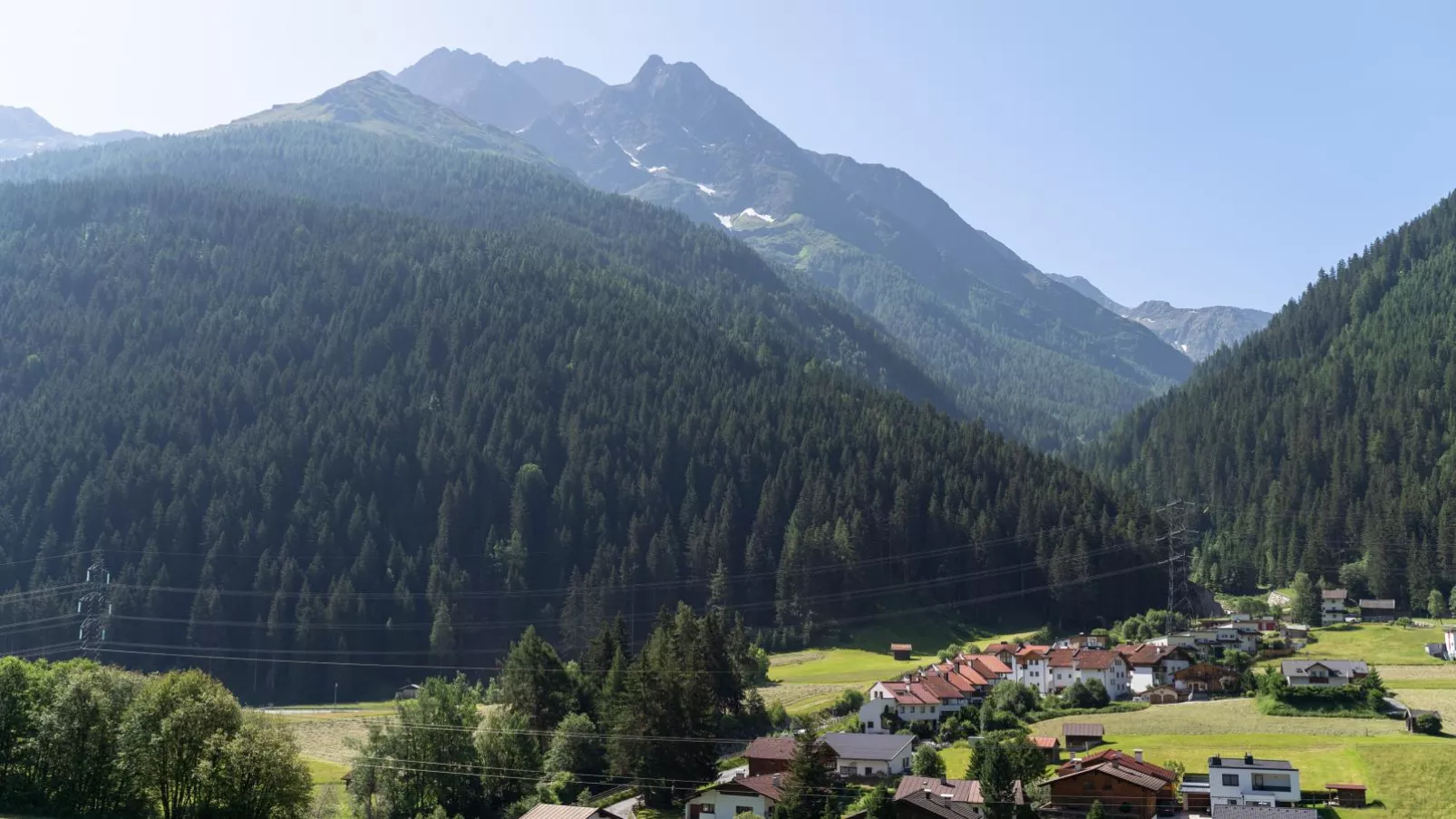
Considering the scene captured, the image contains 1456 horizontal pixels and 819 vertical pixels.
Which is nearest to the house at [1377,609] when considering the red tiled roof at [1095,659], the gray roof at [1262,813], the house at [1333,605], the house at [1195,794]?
the house at [1333,605]

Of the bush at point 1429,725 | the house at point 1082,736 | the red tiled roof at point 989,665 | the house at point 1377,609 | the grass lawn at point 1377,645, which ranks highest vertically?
the house at point 1377,609

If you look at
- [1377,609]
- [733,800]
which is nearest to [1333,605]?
[1377,609]

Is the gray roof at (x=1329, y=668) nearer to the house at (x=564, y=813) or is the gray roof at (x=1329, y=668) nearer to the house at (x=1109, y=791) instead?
the house at (x=1109, y=791)

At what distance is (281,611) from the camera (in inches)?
5955

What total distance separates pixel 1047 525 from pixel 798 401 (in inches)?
1780

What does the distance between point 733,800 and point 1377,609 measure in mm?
108116

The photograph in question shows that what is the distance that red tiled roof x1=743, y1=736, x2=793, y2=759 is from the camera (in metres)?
80.1

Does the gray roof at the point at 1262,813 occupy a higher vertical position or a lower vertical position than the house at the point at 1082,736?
lower

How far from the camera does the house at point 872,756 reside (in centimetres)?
8131

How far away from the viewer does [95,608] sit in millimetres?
150625

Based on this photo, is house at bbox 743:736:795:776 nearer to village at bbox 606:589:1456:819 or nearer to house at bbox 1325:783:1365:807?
village at bbox 606:589:1456:819

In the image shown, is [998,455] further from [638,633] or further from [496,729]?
[496,729]

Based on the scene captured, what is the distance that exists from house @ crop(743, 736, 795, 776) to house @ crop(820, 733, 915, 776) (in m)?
2.84

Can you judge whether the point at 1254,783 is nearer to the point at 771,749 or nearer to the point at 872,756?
the point at 872,756
